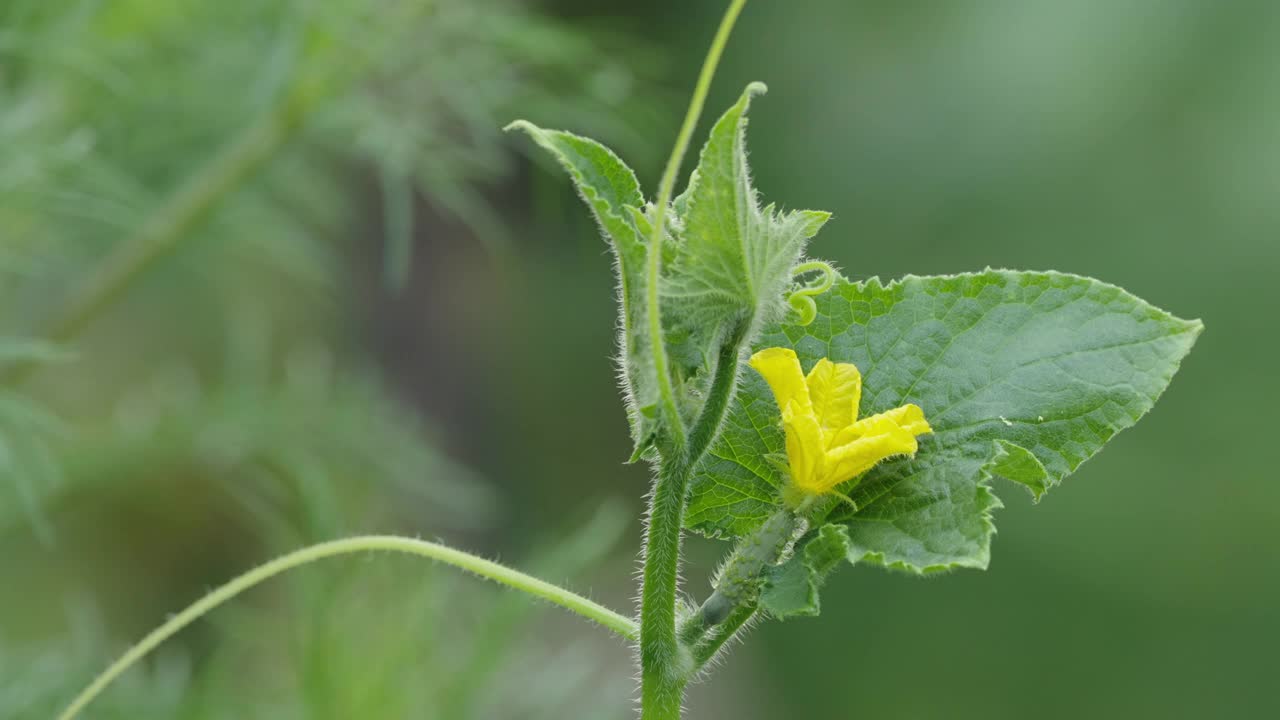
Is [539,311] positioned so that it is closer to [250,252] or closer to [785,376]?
[250,252]

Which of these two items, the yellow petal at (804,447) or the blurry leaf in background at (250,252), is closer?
the yellow petal at (804,447)

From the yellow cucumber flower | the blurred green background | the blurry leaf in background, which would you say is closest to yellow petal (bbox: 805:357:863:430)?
the yellow cucumber flower

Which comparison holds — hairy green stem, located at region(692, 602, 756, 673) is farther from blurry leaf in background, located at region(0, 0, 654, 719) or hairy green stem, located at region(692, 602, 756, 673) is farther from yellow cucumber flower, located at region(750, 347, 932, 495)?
blurry leaf in background, located at region(0, 0, 654, 719)

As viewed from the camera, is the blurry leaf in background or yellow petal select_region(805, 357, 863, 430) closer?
yellow petal select_region(805, 357, 863, 430)

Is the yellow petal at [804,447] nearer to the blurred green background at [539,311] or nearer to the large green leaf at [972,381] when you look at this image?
the large green leaf at [972,381]

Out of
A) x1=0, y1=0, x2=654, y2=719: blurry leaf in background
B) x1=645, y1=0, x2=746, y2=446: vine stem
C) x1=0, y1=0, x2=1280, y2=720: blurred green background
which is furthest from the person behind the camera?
x1=0, y1=0, x2=1280, y2=720: blurred green background

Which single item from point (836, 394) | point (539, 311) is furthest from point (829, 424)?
point (539, 311)

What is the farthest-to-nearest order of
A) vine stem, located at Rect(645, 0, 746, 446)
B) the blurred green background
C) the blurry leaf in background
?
the blurred green background
the blurry leaf in background
vine stem, located at Rect(645, 0, 746, 446)

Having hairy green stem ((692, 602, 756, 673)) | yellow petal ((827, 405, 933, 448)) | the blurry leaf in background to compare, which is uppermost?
the blurry leaf in background

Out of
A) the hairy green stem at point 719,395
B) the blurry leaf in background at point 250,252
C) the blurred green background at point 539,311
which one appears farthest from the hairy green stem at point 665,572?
the blurred green background at point 539,311
